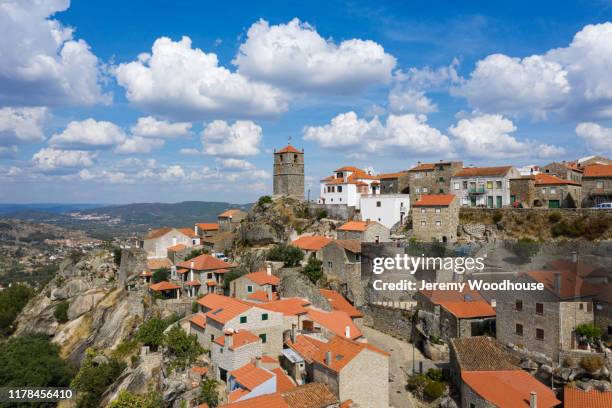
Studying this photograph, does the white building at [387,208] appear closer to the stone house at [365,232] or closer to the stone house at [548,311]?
the stone house at [365,232]

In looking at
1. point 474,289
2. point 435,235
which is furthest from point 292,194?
point 474,289

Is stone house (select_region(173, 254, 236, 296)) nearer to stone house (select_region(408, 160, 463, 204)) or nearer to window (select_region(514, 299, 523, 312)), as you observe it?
stone house (select_region(408, 160, 463, 204))

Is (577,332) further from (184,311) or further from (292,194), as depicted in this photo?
(292,194)

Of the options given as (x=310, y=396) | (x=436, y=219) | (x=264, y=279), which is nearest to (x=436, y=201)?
(x=436, y=219)

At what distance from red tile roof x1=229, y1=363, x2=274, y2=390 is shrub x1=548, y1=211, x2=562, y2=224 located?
36.6 m

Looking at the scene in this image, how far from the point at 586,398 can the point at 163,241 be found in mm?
51734

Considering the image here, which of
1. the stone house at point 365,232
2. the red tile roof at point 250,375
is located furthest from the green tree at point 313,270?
the red tile roof at point 250,375

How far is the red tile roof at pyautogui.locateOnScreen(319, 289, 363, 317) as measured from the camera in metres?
39.0

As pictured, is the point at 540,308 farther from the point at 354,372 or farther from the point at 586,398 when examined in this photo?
the point at 354,372

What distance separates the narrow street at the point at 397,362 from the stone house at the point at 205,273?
17.6m

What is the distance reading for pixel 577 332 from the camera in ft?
95.0

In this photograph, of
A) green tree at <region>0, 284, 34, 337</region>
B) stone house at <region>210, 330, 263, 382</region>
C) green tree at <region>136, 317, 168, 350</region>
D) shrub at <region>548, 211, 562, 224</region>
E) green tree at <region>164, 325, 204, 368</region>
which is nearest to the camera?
stone house at <region>210, 330, 263, 382</region>

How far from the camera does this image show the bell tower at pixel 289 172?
65.8 meters

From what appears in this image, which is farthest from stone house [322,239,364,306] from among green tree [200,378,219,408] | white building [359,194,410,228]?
green tree [200,378,219,408]
